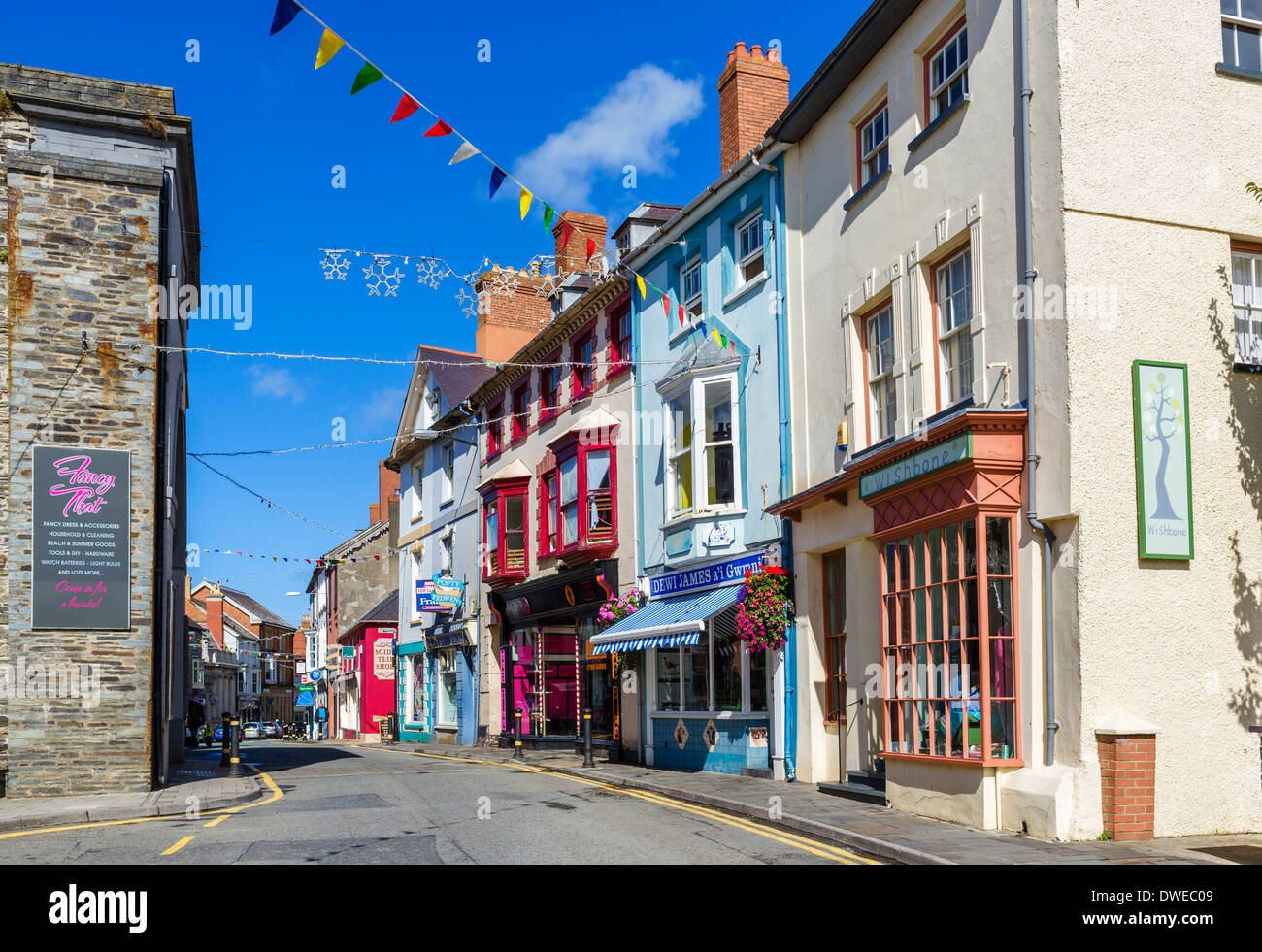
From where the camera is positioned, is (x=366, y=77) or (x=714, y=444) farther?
(x=714, y=444)

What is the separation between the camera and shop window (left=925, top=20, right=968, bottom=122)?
13273mm

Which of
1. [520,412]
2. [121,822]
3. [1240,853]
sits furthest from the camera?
[520,412]

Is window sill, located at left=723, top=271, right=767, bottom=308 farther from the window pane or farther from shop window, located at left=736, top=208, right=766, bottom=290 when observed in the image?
the window pane

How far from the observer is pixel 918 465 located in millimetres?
12711

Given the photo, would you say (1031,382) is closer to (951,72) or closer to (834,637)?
(951,72)

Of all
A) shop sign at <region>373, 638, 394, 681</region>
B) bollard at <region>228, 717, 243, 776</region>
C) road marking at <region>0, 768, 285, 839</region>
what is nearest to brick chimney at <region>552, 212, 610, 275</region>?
bollard at <region>228, 717, 243, 776</region>

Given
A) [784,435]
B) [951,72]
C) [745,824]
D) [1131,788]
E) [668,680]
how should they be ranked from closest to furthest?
[1131,788], [745,824], [951,72], [784,435], [668,680]

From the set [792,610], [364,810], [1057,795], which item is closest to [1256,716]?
[1057,795]

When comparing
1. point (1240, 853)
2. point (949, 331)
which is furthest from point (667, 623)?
point (1240, 853)

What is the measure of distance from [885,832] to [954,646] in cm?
209

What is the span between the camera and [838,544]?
618 inches

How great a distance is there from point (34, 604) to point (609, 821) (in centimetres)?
910

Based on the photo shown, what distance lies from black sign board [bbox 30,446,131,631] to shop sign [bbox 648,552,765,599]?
8720mm

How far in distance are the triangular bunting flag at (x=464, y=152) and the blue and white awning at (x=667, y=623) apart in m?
7.66
